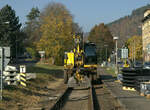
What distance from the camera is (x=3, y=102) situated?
13422 millimetres

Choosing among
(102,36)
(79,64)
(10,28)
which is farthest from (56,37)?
(102,36)

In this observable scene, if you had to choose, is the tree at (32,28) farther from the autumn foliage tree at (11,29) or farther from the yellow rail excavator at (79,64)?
the yellow rail excavator at (79,64)

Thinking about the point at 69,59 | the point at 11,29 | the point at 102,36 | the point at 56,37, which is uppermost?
the point at 102,36

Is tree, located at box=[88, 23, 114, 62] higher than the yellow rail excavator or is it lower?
higher

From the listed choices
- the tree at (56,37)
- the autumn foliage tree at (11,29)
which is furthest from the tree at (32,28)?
the tree at (56,37)

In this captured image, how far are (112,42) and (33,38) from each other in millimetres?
32808

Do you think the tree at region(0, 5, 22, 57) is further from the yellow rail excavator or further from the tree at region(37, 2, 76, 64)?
the yellow rail excavator

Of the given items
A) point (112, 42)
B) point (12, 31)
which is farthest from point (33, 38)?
point (112, 42)

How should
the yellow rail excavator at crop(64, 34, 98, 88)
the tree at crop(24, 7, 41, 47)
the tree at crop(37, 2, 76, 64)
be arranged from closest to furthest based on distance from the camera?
the yellow rail excavator at crop(64, 34, 98, 88) → the tree at crop(37, 2, 76, 64) → the tree at crop(24, 7, 41, 47)

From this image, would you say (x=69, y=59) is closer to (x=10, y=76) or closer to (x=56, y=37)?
(x=10, y=76)

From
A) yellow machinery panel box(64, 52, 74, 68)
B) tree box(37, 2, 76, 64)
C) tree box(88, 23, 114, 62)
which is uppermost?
tree box(88, 23, 114, 62)

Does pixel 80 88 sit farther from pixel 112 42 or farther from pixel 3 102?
pixel 112 42

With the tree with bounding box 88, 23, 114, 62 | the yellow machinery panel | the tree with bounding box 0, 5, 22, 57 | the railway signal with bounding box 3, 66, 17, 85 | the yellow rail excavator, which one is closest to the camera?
the railway signal with bounding box 3, 66, 17, 85

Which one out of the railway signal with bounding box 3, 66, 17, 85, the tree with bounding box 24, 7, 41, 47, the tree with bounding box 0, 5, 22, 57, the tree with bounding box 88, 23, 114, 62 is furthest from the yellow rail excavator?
the tree with bounding box 88, 23, 114, 62
